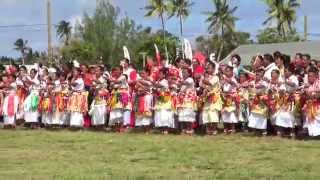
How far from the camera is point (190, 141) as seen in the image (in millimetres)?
12906

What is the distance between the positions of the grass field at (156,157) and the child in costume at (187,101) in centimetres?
59

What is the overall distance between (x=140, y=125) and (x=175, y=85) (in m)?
1.29

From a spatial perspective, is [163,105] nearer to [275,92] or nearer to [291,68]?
[275,92]

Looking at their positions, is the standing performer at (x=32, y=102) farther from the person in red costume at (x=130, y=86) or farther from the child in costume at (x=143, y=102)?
the child in costume at (x=143, y=102)

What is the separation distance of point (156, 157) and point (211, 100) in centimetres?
392

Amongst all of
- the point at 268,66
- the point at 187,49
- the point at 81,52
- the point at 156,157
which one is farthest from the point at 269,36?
the point at 156,157

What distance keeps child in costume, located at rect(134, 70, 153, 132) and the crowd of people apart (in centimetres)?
2

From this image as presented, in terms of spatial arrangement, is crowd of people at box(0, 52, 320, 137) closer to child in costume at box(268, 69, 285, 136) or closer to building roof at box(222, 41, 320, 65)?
child in costume at box(268, 69, 285, 136)

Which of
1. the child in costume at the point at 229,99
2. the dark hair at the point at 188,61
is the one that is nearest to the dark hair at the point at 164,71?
the dark hair at the point at 188,61

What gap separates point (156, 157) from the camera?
420 inches

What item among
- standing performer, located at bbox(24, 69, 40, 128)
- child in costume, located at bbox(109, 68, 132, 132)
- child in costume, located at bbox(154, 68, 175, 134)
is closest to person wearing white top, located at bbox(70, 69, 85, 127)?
child in costume, located at bbox(109, 68, 132, 132)

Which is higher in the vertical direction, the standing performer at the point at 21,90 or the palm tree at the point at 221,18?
the palm tree at the point at 221,18

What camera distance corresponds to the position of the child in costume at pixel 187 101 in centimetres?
1448

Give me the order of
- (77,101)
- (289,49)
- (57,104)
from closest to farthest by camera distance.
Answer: (77,101)
(57,104)
(289,49)
